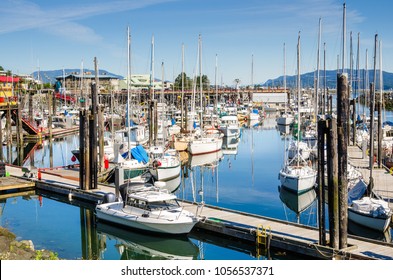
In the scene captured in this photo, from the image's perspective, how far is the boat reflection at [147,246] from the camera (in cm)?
2470

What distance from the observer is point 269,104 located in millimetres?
165375

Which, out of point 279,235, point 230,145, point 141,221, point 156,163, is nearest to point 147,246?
point 141,221

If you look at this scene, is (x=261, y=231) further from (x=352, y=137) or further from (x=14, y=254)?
(x=352, y=137)

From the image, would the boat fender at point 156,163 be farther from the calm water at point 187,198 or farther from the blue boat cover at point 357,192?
the blue boat cover at point 357,192

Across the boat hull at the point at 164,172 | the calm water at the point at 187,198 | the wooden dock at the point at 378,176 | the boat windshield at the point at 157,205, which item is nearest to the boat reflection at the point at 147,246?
the calm water at the point at 187,198

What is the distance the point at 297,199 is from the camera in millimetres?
36750

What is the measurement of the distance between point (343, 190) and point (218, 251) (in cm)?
720

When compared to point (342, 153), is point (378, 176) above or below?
below

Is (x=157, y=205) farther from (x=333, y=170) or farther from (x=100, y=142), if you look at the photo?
(x=100, y=142)

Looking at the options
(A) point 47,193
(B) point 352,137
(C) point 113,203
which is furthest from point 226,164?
(C) point 113,203

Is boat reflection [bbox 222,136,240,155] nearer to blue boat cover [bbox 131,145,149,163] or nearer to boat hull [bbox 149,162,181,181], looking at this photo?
boat hull [bbox 149,162,181,181]

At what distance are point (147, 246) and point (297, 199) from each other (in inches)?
577

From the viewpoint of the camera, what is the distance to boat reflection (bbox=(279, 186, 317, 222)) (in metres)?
34.7

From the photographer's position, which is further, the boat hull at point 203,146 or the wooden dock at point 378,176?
the boat hull at point 203,146
